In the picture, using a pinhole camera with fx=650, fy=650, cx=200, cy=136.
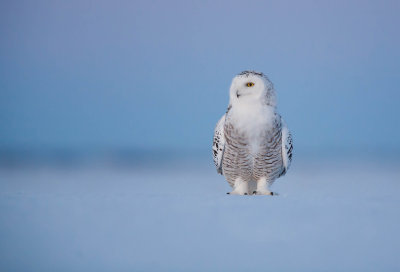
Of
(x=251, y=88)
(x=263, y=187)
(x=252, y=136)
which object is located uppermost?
(x=251, y=88)

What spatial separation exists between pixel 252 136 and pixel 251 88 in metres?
0.30

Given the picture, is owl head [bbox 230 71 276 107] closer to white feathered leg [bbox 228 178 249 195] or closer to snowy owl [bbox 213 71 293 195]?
snowy owl [bbox 213 71 293 195]

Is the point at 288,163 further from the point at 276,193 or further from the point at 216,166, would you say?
the point at 216,166

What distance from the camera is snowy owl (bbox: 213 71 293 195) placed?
13.4 feet

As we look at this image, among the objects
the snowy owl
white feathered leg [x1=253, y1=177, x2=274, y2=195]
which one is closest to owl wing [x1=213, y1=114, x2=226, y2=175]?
the snowy owl

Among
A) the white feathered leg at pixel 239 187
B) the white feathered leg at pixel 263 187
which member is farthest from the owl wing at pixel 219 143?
the white feathered leg at pixel 263 187

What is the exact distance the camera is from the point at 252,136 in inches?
160

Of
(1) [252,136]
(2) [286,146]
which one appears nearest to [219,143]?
(1) [252,136]

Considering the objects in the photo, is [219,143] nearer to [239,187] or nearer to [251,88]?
[239,187]

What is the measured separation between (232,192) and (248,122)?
54 centimetres

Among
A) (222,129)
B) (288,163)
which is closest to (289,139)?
(288,163)

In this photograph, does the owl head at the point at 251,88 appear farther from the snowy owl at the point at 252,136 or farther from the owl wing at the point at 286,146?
the owl wing at the point at 286,146

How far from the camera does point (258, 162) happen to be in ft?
13.7

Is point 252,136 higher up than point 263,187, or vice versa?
point 252,136
